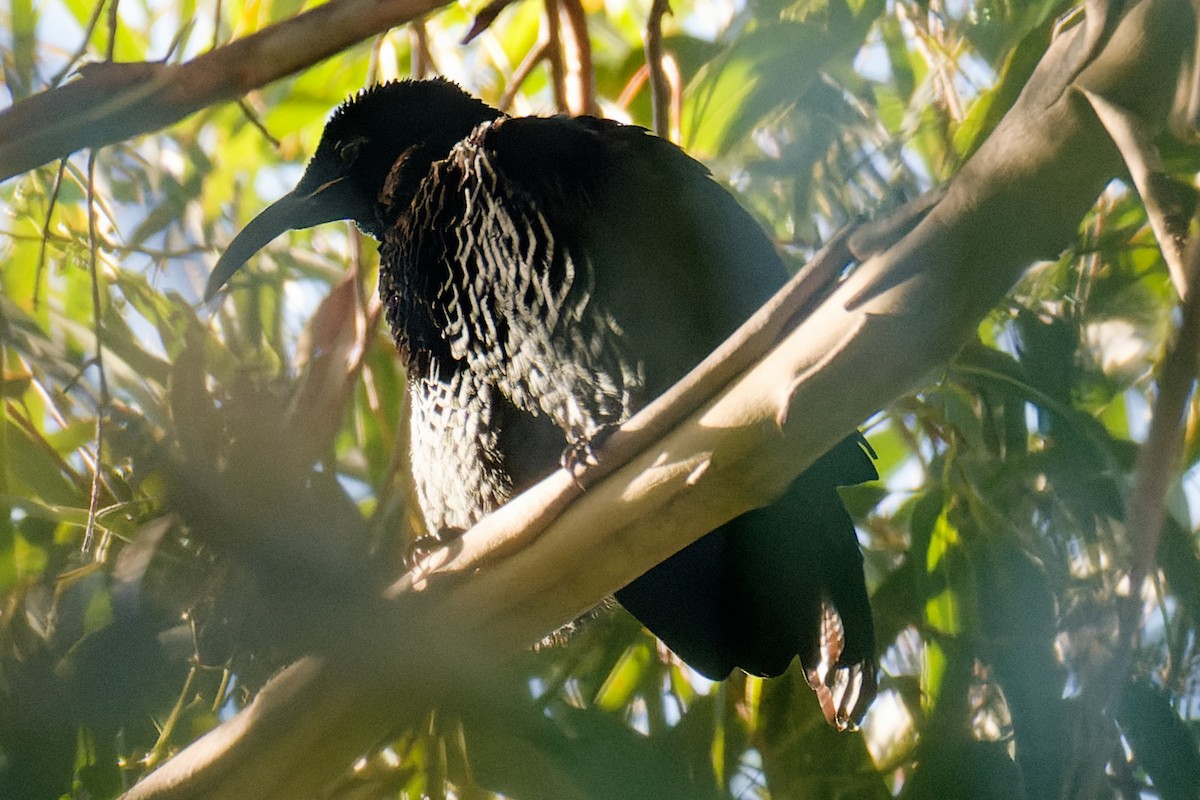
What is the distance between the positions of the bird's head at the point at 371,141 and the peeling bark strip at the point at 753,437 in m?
1.07

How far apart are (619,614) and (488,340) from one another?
0.51 m

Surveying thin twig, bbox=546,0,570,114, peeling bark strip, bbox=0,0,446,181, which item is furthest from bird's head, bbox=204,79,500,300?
peeling bark strip, bbox=0,0,446,181

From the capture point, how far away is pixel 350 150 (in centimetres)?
226

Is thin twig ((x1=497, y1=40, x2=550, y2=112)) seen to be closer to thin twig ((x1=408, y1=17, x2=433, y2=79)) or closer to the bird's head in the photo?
the bird's head

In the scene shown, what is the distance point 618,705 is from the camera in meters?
2.06

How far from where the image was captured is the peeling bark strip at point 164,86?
128 centimetres

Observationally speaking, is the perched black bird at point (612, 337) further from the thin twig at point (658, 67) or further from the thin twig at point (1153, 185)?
the thin twig at point (1153, 185)

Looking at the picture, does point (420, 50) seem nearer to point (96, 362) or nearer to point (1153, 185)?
point (96, 362)

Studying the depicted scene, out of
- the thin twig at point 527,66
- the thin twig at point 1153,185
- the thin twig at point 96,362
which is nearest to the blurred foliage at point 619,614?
the thin twig at point 96,362

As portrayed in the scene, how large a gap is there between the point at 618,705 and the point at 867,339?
1163 mm

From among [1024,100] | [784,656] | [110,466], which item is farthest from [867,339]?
[110,466]

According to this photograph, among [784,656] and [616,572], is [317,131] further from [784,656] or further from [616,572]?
[616,572]

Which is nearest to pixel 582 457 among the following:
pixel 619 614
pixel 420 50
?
pixel 619 614

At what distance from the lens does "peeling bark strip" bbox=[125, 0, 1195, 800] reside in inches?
36.4
